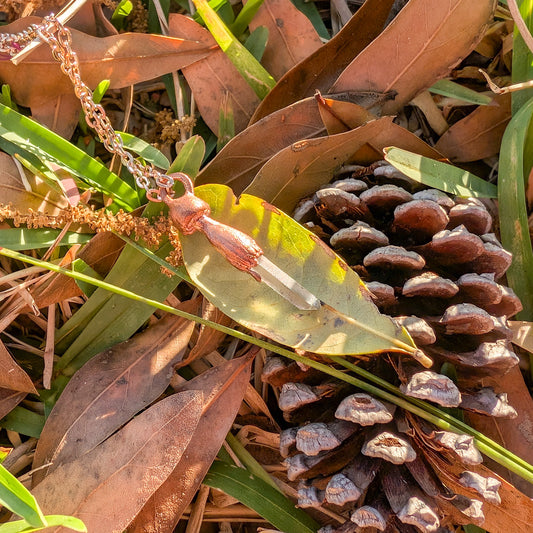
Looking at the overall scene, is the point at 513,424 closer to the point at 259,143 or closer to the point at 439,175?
the point at 439,175

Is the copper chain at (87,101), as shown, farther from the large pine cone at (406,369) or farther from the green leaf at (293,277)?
the large pine cone at (406,369)

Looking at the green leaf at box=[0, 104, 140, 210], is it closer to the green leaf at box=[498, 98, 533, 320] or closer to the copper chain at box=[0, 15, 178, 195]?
the copper chain at box=[0, 15, 178, 195]

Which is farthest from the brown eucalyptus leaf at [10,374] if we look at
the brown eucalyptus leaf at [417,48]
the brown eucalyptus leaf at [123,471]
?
the brown eucalyptus leaf at [417,48]

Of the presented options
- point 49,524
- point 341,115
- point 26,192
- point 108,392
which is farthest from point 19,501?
point 341,115

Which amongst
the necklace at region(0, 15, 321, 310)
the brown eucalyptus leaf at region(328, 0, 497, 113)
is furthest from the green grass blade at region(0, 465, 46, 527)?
the brown eucalyptus leaf at region(328, 0, 497, 113)

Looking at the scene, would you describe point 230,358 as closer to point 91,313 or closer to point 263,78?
point 91,313

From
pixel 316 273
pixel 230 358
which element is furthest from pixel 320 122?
pixel 230 358

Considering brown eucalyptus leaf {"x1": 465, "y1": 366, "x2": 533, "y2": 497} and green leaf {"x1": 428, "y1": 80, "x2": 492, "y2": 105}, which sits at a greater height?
green leaf {"x1": 428, "y1": 80, "x2": 492, "y2": 105}
